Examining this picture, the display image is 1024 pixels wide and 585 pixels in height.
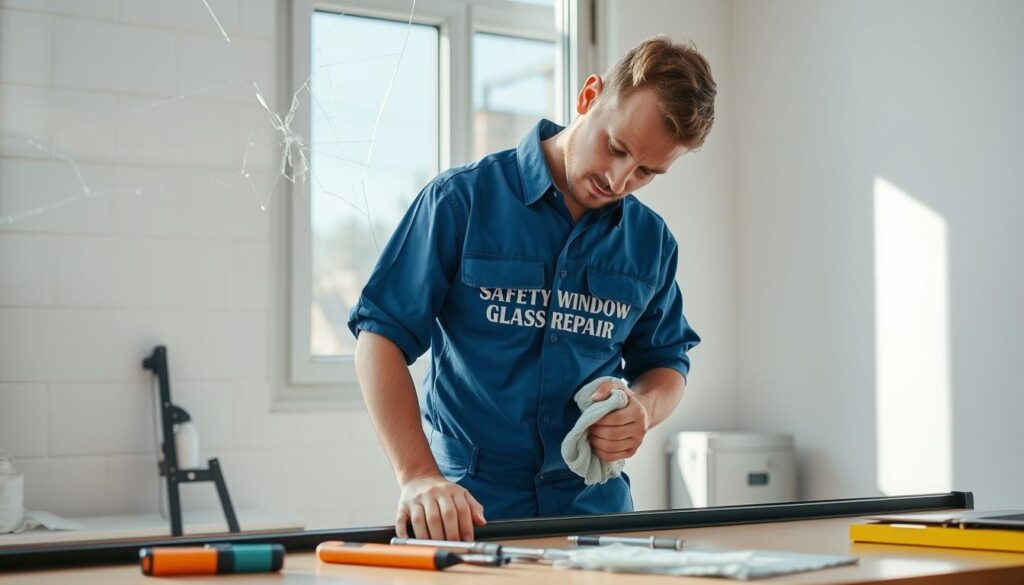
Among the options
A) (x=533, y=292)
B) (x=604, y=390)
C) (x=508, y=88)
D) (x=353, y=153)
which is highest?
(x=508, y=88)

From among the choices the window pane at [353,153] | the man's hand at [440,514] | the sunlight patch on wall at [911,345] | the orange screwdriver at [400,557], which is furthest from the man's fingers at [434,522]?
the sunlight patch on wall at [911,345]

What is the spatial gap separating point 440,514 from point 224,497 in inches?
62.0

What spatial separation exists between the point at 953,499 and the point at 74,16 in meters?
2.20

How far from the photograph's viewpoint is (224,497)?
2.53 meters

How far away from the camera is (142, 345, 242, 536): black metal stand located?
8.14 ft

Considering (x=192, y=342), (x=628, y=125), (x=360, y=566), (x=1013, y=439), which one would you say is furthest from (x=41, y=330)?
(x=1013, y=439)

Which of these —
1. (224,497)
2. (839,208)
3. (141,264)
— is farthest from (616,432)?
(839,208)

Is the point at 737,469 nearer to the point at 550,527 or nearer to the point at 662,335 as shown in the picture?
the point at 662,335

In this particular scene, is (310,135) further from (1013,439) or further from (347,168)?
(1013,439)

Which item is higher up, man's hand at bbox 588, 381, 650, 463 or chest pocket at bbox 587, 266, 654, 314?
chest pocket at bbox 587, 266, 654, 314

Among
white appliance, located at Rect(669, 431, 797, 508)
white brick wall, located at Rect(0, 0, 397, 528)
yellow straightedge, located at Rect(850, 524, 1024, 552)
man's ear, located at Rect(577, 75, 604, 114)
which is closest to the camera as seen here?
yellow straightedge, located at Rect(850, 524, 1024, 552)

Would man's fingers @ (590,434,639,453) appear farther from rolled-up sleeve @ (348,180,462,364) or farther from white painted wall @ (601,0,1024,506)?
white painted wall @ (601,0,1024,506)

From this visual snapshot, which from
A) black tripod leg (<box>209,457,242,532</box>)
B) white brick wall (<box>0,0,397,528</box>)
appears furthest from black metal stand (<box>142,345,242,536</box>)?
white brick wall (<box>0,0,397,528</box>)

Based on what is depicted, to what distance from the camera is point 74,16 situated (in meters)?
2.65
